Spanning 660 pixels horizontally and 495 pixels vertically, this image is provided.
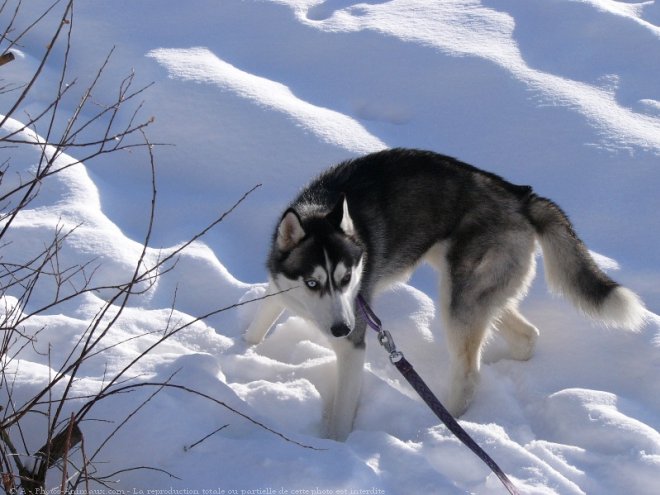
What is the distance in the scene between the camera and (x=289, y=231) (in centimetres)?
353

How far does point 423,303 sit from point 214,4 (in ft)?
13.7

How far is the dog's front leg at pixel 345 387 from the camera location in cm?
342

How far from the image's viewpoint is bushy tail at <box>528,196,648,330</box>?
11.8 ft

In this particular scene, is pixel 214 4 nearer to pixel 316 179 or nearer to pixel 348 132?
pixel 348 132

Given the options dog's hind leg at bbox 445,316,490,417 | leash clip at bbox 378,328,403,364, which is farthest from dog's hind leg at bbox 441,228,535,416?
leash clip at bbox 378,328,403,364

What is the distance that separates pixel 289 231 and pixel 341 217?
26 cm

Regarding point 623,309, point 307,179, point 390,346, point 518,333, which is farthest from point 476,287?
point 307,179

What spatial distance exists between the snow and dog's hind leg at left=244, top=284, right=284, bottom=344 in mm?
80

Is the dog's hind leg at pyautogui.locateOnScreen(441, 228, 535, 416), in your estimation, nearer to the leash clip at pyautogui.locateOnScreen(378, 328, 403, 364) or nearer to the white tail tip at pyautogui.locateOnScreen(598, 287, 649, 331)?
the white tail tip at pyautogui.locateOnScreen(598, 287, 649, 331)

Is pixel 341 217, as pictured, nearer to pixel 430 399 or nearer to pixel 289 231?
pixel 289 231

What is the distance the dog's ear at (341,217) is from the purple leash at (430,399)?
35 cm

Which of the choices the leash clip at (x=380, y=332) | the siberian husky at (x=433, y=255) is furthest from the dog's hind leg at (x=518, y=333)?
the leash clip at (x=380, y=332)

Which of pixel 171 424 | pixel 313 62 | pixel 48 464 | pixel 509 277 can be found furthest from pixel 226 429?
pixel 313 62

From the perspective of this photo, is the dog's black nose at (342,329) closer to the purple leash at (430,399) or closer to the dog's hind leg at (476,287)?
the purple leash at (430,399)
